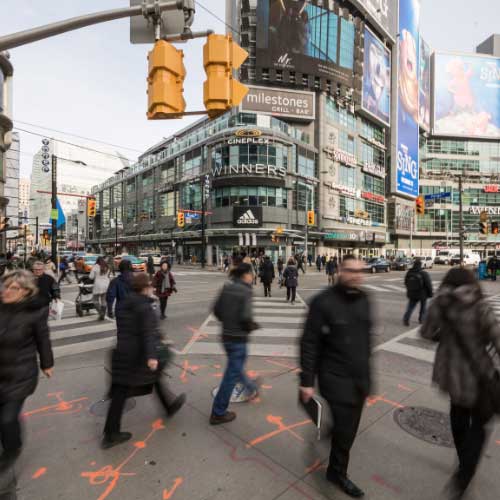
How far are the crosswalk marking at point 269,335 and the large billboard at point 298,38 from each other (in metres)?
43.7

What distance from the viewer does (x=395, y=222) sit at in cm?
5788

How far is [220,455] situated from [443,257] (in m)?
52.2

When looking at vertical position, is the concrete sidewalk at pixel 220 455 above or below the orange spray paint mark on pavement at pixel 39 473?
below

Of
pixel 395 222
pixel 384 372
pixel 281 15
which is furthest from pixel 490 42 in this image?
pixel 384 372

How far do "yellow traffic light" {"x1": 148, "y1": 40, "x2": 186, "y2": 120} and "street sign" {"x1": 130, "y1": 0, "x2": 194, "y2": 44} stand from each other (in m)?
0.40

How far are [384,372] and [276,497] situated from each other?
3204 millimetres

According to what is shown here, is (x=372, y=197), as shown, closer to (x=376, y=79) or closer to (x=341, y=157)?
(x=341, y=157)

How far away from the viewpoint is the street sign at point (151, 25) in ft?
14.3

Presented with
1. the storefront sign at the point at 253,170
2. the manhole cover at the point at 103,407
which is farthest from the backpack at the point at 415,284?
the storefront sign at the point at 253,170

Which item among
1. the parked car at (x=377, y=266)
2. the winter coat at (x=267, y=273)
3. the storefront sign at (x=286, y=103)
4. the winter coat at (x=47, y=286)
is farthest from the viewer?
the storefront sign at (x=286, y=103)

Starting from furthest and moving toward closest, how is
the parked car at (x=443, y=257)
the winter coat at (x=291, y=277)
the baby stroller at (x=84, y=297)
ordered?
1. the parked car at (x=443, y=257)
2. the winter coat at (x=291, y=277)
3. the baby stroller at (x=84, y=297)

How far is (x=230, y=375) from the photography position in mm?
3361

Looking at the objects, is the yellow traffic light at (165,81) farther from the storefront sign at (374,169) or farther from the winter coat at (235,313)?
the storefront sign at (374,169)

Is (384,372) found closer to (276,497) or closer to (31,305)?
(276,497)
